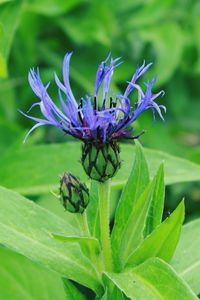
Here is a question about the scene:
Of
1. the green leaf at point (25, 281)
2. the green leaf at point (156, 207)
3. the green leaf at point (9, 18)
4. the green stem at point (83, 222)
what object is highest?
the green leaf at point (9, 18)

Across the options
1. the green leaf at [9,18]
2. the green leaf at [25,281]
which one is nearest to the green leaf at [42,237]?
the green leaf at [25,281]

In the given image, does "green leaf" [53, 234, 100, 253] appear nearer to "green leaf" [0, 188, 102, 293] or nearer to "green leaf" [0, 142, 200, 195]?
"green leaf" [0, 188, 102, 293]

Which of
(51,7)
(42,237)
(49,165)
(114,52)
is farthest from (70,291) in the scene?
(114,52)

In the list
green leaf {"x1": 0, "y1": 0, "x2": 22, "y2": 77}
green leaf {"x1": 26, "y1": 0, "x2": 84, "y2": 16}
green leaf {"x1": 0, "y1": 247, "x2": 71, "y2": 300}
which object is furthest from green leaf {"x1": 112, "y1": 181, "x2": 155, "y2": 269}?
green leaf {"x1": 26, "y1": 0, "x2": 84, "y2": 16}

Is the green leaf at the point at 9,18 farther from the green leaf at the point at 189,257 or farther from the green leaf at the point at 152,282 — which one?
the green leaf at the point at 152,282

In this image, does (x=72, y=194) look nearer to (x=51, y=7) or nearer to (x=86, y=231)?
(x=86, y=231)

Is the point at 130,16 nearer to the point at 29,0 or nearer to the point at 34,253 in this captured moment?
the point at 29,0
